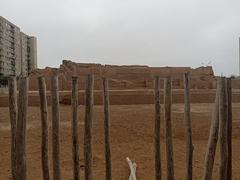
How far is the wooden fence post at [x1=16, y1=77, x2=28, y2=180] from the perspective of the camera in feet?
12.6

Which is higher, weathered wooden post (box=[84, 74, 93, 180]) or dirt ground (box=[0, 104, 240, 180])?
weathered wooden post (box=[84, 74, 93, 180])

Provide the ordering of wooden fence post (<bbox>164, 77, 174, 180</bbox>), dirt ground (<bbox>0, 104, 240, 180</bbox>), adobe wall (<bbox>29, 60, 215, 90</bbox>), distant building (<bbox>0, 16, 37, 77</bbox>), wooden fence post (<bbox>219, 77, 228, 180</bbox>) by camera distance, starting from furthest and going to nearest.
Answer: distant building (<bbox>0, 16, 37, 77</bbox>)
adobe wall (<bbox>29, 60, 215, 90</bbox>)
dirt ground (<bbox>0, 104, 240, 180</bbox>)
wooden fence post (<bbox>164, 77, 174, 180</bbox>)
wooden fence post (<bbox>219, 77, 228, 180</bbox>)

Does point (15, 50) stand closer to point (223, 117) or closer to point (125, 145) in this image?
point (125, 145)

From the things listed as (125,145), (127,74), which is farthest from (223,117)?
(127,74)

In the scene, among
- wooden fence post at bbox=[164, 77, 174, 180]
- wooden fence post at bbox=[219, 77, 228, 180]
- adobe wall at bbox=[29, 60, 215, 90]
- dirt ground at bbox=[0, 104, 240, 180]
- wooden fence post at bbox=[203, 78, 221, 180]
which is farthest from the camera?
adobe wall at bbox=[29, 60, 215, 90]

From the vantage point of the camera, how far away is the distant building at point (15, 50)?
174 ft

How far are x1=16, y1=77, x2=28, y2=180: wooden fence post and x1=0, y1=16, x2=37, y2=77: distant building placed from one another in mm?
44628

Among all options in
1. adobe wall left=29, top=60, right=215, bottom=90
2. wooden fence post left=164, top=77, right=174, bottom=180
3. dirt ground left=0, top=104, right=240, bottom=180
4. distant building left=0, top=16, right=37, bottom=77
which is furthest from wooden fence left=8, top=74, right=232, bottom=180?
distant building left=0, top=16, right=37, bottom=77

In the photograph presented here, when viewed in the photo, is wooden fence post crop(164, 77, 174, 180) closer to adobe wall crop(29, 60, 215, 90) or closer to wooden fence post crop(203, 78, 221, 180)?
wooden fence post crop(203, 78, 221, 180)

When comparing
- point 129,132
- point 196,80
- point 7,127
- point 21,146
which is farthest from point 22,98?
point 196,80

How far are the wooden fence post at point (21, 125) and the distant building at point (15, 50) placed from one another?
1757 inches

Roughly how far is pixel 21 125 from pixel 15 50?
5668cm

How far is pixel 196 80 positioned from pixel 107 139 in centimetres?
2651

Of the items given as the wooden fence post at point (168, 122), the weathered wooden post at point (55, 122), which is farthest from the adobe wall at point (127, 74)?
the weathered wooden post at point (55, 122)
